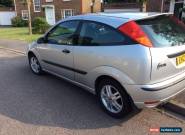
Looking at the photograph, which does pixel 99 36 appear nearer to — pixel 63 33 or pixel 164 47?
pixel 164 47

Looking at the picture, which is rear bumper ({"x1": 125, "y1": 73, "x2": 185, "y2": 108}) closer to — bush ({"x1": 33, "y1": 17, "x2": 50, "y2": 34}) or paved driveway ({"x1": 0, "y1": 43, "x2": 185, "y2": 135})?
paved driveway ({"x1": 0, "y1": 43, "x2": 185, "y2": 135})

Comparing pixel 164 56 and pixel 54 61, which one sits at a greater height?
pixel 164 56

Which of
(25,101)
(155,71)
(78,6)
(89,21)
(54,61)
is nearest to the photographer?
(155,71)

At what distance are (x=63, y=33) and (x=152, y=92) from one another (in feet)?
8.05

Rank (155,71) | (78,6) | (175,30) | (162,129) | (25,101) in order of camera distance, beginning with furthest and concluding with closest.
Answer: (78,6), (25,101), (175,30), (162,129), (155,71)

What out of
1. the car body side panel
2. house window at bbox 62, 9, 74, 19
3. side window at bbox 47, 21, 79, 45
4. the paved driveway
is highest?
house window at bbox 62, 9, 74, 19

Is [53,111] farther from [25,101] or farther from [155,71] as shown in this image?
[155,71]

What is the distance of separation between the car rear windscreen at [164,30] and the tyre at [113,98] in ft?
3.03

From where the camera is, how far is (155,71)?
319cm

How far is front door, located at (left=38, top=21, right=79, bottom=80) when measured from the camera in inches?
176

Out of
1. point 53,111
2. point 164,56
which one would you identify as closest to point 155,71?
point 164,56

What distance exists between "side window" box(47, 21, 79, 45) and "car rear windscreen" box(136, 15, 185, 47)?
1506mm

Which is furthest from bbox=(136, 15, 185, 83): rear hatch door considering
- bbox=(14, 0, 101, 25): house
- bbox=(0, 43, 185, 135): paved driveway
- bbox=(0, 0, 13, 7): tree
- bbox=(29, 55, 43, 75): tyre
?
bbox=(0, 0, 13, 7): tree

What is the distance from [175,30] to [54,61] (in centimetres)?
263
